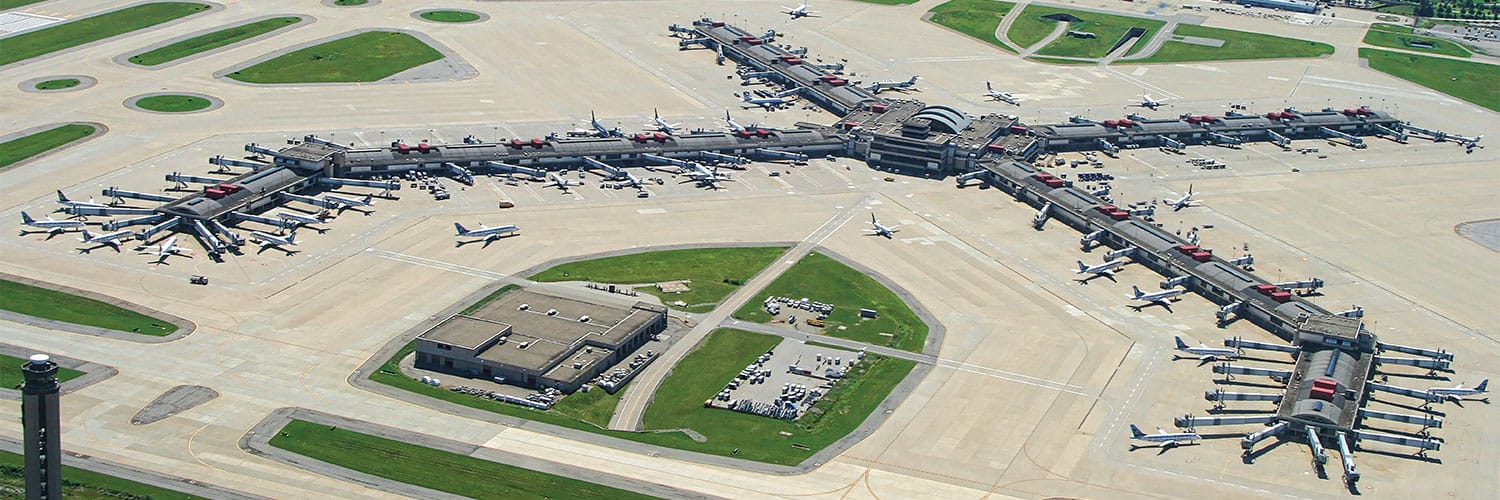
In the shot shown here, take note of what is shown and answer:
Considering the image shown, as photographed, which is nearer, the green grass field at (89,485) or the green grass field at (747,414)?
the green grass field at (89,485)

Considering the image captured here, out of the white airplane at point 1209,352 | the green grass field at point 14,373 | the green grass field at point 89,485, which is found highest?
the white airplane at point 1209,352

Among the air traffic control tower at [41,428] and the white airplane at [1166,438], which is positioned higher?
the air traffic control tower at [41,428]

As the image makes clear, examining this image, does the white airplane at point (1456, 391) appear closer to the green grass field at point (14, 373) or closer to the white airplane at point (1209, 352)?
the white airplane at point (1209, 352)

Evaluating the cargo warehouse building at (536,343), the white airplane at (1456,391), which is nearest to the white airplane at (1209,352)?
the white airplane at (1456,391)

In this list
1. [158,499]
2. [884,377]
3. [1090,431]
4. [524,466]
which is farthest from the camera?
[884,377]

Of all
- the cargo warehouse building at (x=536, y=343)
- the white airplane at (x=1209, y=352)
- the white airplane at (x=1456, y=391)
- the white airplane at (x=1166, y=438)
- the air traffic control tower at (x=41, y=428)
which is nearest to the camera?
the air traffic control tower at (x=41, y=428)

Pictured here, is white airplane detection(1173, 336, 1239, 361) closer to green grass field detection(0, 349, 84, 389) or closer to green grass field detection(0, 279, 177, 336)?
green grass field detection(0, 279, 177, 336)

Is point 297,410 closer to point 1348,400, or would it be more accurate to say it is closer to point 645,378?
point 645,378

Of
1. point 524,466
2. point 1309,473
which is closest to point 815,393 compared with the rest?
point 524,466
